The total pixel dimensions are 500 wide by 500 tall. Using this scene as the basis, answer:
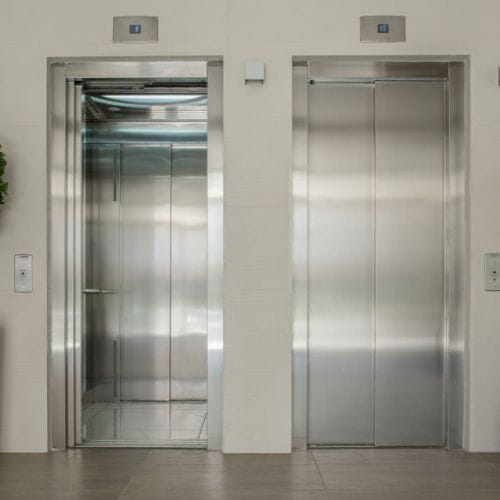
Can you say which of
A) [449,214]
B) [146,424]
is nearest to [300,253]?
[449,214]

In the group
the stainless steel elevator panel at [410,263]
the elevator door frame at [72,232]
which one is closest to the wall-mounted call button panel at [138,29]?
the elevator door frame at [72,232]

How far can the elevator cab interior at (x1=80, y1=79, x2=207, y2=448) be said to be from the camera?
253 inches

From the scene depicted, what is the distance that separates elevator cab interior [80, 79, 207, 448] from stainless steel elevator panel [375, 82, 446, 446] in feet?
7.01

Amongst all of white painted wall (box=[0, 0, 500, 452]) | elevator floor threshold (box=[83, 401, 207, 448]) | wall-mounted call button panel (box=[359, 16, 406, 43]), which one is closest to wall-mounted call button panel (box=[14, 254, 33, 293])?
white painted wall (box=[0, 0, 500, 452])

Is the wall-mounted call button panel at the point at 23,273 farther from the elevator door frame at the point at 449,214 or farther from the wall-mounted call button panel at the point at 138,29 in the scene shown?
the elevator door frame at the point at 449,214

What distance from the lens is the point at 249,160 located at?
4852 mm

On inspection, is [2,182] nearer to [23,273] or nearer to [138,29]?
[23,273]

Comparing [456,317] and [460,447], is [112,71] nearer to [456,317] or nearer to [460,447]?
[456,317]

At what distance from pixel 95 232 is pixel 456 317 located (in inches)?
146

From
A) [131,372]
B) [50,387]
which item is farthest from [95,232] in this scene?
[50,387]

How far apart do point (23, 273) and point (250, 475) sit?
2.36 metres

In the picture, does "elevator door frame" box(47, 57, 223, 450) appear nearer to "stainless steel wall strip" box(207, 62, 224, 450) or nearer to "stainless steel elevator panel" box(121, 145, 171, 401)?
"stainless steel wall strip" box(207, 62, 224, 450)

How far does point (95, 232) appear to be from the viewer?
6.46m

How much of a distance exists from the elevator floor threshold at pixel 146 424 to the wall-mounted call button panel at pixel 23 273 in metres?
1.26
